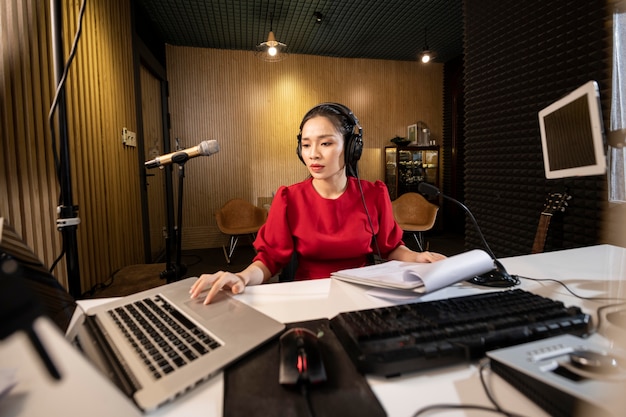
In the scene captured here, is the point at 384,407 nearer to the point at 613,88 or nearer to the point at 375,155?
the point at 613,88

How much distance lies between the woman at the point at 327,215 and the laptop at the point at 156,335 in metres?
0.52

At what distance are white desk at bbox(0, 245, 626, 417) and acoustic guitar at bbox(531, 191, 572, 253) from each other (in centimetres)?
51

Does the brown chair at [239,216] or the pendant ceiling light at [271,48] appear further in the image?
the brown chair at [239,216]

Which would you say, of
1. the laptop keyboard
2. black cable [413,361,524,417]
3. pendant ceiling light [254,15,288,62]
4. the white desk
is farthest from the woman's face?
pendant ceiling light [254,15,288,62]

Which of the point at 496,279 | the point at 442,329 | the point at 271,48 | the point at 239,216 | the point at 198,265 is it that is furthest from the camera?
the point at 239,216

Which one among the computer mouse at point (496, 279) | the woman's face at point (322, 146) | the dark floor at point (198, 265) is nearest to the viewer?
the computer mouse at point (496, 279)

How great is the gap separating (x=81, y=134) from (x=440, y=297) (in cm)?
242

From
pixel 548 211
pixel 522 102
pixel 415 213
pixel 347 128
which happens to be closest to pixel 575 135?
pixel 347 128

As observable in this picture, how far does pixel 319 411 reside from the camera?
1.44ft

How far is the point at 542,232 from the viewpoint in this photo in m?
2.02

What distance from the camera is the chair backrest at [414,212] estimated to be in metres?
4.43

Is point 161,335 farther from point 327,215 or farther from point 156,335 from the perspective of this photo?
point 327,215

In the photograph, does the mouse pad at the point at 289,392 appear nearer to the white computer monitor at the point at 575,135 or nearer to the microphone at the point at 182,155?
the white computer monitor at the point at 575,135

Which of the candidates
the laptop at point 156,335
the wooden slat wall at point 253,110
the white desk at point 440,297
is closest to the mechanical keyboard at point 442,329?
the white desk at point 440,297
